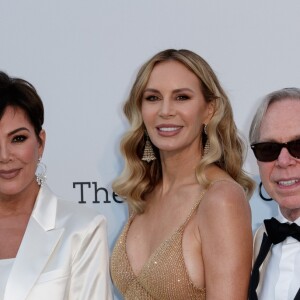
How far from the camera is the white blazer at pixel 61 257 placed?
2363 millimetres

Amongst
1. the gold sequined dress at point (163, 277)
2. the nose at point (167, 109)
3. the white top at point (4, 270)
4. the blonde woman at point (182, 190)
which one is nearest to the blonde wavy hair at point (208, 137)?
the blonde woman at point (182, 190)

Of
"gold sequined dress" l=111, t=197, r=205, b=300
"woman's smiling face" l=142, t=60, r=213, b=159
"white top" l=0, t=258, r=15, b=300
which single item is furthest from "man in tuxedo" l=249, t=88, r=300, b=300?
"white top" l=0, t=258, r=15, b=300

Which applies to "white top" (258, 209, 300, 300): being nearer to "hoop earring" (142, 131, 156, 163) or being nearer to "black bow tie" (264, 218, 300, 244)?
"black bow tie" (264, 218, 300, 244)

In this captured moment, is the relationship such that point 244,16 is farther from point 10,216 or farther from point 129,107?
point 10,216

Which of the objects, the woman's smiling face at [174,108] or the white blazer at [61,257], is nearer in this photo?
the white blazer at [61,257]

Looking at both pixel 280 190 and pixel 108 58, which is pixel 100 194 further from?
pixel 280 190

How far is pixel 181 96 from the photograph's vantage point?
2.79 meters

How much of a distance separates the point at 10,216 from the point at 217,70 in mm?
1021

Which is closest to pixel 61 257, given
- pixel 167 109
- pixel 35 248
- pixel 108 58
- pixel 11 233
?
pixel 35 248

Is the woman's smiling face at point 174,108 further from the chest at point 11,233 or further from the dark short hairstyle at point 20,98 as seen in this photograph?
the chest at point 11,233

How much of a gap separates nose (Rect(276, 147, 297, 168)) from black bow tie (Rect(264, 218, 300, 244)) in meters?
0.17

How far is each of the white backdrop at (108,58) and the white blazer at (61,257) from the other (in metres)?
0.67

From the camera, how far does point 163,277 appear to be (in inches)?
103

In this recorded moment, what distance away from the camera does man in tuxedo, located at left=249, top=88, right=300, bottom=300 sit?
2.27 meters
